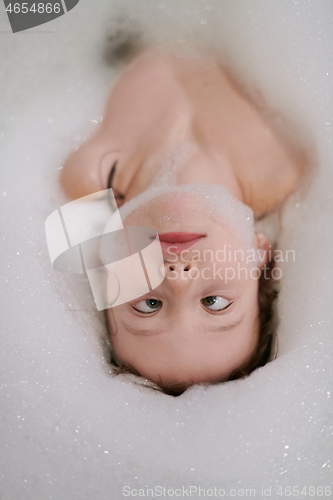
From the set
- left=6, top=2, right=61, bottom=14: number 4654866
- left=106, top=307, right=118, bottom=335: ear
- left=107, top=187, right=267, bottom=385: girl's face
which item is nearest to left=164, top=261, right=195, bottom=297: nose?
left=107, top=187, right=267, bottom=385: girl's face

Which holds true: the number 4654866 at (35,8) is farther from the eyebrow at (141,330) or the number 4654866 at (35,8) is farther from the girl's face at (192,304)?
the eyebrow at (141,330)

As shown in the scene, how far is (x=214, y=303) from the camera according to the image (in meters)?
0.96

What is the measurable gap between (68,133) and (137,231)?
335mm

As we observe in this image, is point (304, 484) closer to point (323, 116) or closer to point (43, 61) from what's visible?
point (323, 116)

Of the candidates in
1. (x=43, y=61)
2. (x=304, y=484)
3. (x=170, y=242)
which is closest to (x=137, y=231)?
(x=170, y=242)

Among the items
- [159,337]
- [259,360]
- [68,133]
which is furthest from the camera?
[68,133]

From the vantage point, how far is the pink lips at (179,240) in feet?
3.13

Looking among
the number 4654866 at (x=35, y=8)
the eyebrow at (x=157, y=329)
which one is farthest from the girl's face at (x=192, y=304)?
the number 4654866 at (x=35, y=8)

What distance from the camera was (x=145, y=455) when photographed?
1006mm

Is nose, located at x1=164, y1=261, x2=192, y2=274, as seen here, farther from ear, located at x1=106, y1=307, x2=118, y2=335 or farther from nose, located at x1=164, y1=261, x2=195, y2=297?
ear, located at x1=106, y1=307, x2=118, y2=335

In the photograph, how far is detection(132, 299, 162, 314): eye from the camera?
954 mm

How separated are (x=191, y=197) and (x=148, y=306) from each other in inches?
9.8

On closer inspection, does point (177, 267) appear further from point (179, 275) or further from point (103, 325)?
point (103, 325)

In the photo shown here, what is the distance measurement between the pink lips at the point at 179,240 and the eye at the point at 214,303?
0.11 meters
